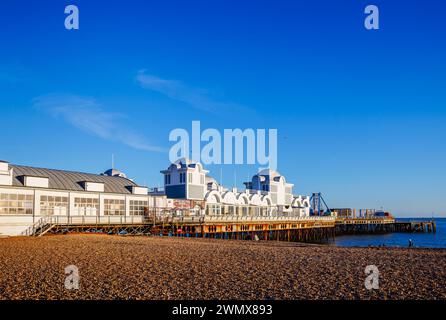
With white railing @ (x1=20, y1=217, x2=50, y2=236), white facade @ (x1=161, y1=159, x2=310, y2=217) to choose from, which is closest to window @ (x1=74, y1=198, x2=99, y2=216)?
white railing @ (x1=20, y1=217, x2=50, y2=236)

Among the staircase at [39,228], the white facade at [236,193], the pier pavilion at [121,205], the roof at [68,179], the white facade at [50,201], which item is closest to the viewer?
the white facade at [50,201]

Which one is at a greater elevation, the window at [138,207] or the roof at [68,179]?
the roof at [68,179]

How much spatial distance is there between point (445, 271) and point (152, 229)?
109 feet

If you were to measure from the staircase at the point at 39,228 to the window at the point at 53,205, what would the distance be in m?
0.99

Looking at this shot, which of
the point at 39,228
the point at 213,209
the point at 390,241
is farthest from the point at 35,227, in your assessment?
the point at 390,241

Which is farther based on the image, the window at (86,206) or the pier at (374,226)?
the pier at (374,226)

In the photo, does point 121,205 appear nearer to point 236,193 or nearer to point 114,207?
point 114,207

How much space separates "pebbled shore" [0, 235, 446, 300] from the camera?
452 inches

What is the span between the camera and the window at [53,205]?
1407 inches

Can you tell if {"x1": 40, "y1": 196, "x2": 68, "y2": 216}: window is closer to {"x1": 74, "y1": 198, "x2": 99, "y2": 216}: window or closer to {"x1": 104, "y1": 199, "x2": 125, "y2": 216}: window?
{"x1": 74, "y1": 198, "x2": 99, "y2": 216}: window

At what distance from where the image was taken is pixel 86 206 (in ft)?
130

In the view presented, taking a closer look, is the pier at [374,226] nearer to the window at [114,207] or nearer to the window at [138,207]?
the window at [138,207]

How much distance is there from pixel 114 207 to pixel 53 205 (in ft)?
23.4

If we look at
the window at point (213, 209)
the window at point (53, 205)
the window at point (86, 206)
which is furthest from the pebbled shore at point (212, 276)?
the window at point (213, 209)
